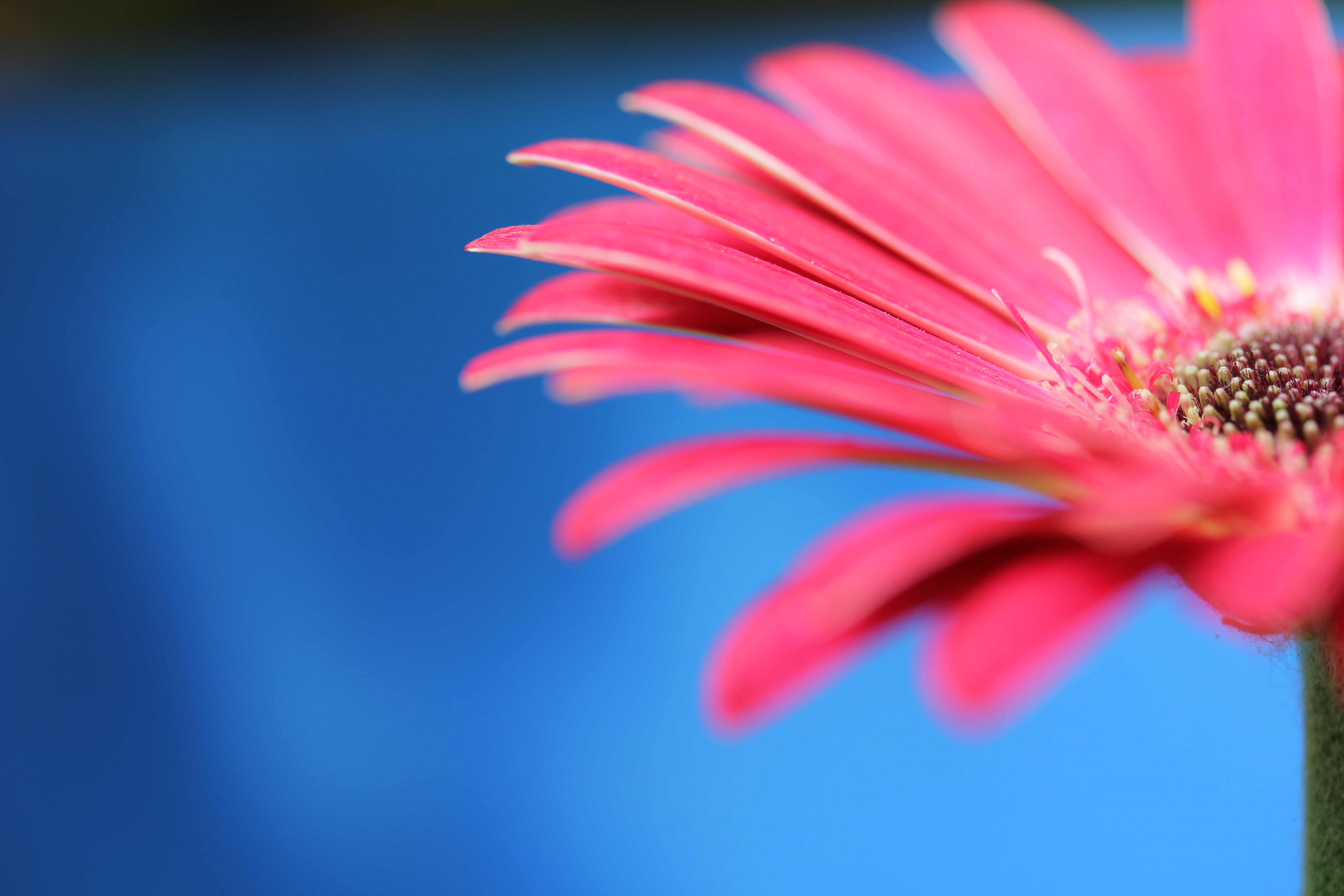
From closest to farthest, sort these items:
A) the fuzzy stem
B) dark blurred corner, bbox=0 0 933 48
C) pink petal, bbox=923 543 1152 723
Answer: pink petal, bbox=923 543 1152 723 → the fuzzy stem → dark blurred corner, bbox=0 0 933 48

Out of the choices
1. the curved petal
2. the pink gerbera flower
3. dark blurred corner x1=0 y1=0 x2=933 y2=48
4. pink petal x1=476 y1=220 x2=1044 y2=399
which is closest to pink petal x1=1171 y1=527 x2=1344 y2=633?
the pink gerbera flower

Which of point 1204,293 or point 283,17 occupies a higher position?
point 283,17

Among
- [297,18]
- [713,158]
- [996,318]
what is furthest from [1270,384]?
[297,18]

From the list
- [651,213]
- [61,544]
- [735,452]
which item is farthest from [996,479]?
[61,544]

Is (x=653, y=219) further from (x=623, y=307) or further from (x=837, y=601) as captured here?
(x=837, y=601)

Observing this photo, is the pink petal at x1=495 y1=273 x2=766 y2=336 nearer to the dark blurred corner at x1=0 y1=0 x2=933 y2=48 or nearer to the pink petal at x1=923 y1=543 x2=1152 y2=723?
the pink petal at x1=923 y1=543 x2=1152 y2=723
